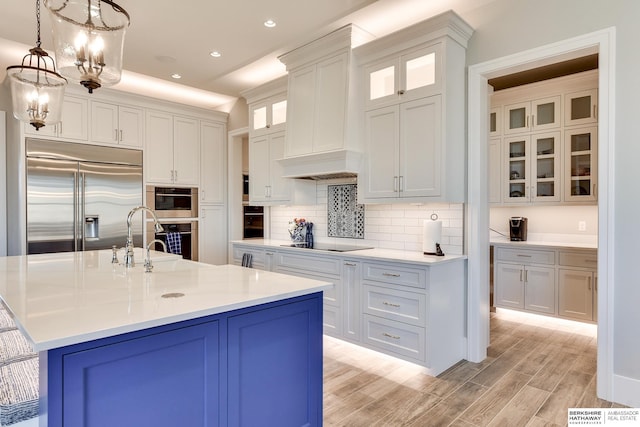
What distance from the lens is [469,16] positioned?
3.09 m

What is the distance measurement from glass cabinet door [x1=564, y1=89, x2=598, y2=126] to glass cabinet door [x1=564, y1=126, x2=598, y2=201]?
0.32ft

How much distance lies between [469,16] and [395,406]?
3.07 meters

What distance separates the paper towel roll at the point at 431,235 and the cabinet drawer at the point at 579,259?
69.6 inches

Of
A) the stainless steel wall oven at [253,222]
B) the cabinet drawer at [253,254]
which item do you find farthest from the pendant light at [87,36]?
the stainless steel wall oven at [253,222]

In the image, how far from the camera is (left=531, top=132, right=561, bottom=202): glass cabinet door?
164 inches

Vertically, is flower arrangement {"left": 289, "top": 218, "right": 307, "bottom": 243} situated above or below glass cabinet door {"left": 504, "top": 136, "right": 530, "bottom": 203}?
below

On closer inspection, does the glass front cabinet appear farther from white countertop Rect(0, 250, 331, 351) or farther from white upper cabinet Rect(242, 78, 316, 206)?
white countertop Rect(0, 250, 331, 351)

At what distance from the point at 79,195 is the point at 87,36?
3012 mm

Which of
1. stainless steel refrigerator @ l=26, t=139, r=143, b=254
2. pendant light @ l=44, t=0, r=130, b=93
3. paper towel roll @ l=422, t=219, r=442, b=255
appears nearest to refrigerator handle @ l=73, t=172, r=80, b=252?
stainless steel refrigerator @ l=26, t=139, r=143, b=254

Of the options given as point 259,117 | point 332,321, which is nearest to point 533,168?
point 332,321

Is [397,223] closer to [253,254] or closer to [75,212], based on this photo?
[253,254]

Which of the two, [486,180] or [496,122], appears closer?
[486,180]

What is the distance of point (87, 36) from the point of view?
1776 mm

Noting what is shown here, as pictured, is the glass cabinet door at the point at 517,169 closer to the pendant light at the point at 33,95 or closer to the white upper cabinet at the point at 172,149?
the white upper cabinet at the point at 172,149
